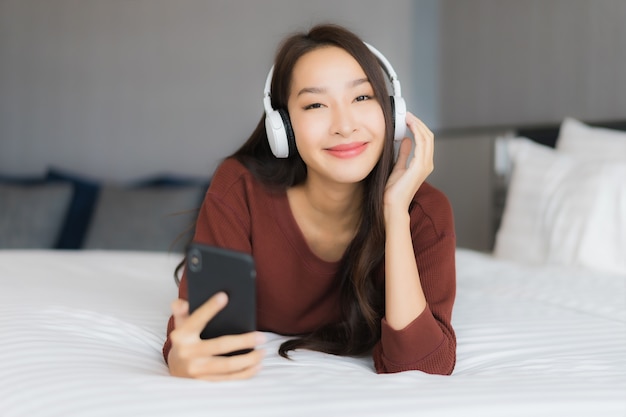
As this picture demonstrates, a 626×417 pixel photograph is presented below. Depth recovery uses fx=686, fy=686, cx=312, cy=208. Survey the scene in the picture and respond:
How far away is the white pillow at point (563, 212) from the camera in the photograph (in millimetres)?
2107

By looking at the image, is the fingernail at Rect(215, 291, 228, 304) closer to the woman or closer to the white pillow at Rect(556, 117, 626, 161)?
the woman

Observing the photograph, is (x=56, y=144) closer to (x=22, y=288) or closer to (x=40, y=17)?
(x=40, y=17)

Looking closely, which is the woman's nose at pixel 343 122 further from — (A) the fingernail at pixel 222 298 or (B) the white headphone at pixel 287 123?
(A) the fingernail at pixel 222 298

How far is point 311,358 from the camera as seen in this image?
120 cm

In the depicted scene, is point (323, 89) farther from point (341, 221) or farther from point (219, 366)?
point (219, 366)

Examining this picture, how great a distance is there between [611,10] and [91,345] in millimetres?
2254

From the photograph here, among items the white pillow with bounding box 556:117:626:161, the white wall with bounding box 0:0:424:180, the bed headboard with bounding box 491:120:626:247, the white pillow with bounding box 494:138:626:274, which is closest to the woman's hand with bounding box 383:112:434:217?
the white pillow with bounding box 494:138:626:274

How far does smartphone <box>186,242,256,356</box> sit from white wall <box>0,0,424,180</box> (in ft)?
9.99

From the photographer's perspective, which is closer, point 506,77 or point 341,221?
point 341,221

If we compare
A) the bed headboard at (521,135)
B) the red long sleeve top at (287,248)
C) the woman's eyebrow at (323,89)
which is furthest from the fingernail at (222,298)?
the bed headboard at (521,135)

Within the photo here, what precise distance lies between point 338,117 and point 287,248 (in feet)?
0.97

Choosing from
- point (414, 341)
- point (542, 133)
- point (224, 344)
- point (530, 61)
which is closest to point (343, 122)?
point (414, 341)

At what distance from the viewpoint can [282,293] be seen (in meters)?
1.40

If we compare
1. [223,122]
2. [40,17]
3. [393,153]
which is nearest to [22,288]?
[393,153]
